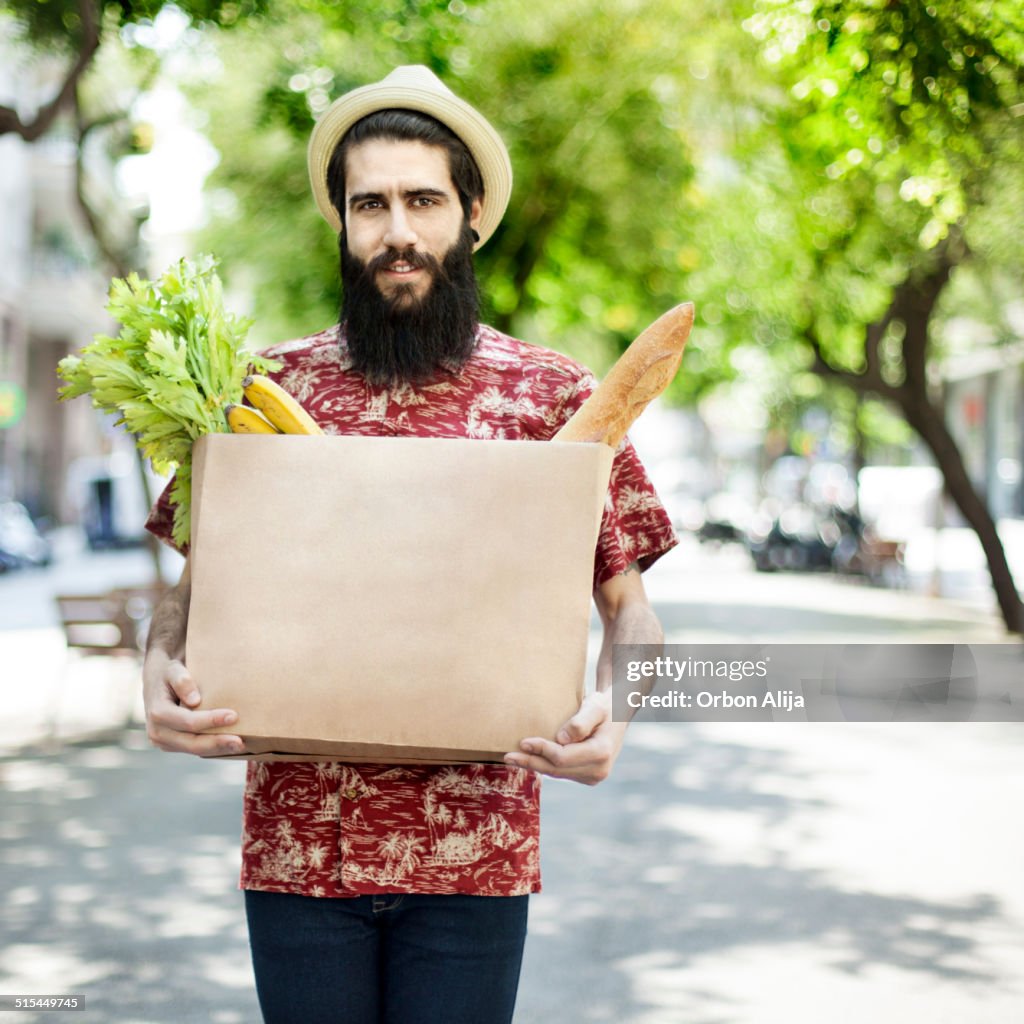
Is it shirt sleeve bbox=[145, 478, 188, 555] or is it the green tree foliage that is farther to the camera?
the green tree foliage

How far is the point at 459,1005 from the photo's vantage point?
207 cm

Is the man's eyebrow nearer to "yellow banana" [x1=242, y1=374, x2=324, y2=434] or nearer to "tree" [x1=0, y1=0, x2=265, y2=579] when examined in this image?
"yellow banana" [x1=242, y1=374, x2=324, y2=434]

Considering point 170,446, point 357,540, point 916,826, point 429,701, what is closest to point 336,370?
point 170,446

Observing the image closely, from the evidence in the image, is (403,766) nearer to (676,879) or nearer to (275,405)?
(275,405)

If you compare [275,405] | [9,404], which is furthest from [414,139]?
[9,404]

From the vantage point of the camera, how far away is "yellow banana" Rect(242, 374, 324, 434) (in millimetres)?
1919

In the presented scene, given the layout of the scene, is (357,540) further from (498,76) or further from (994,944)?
(498,76)

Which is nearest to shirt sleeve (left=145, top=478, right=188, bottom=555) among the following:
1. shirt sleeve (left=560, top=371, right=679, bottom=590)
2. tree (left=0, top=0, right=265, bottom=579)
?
shirt sleeve (left=560, top=371, right=679, bottom=590)

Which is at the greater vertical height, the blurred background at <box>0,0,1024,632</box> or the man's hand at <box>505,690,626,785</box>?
the blurred background at <box>0,0,1024,632</box>

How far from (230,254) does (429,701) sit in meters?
17.1

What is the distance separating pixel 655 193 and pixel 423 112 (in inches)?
676

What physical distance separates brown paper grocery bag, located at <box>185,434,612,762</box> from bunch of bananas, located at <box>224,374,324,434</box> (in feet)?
0.22

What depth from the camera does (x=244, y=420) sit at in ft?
6.23

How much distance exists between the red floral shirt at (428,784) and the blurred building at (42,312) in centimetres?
2752
